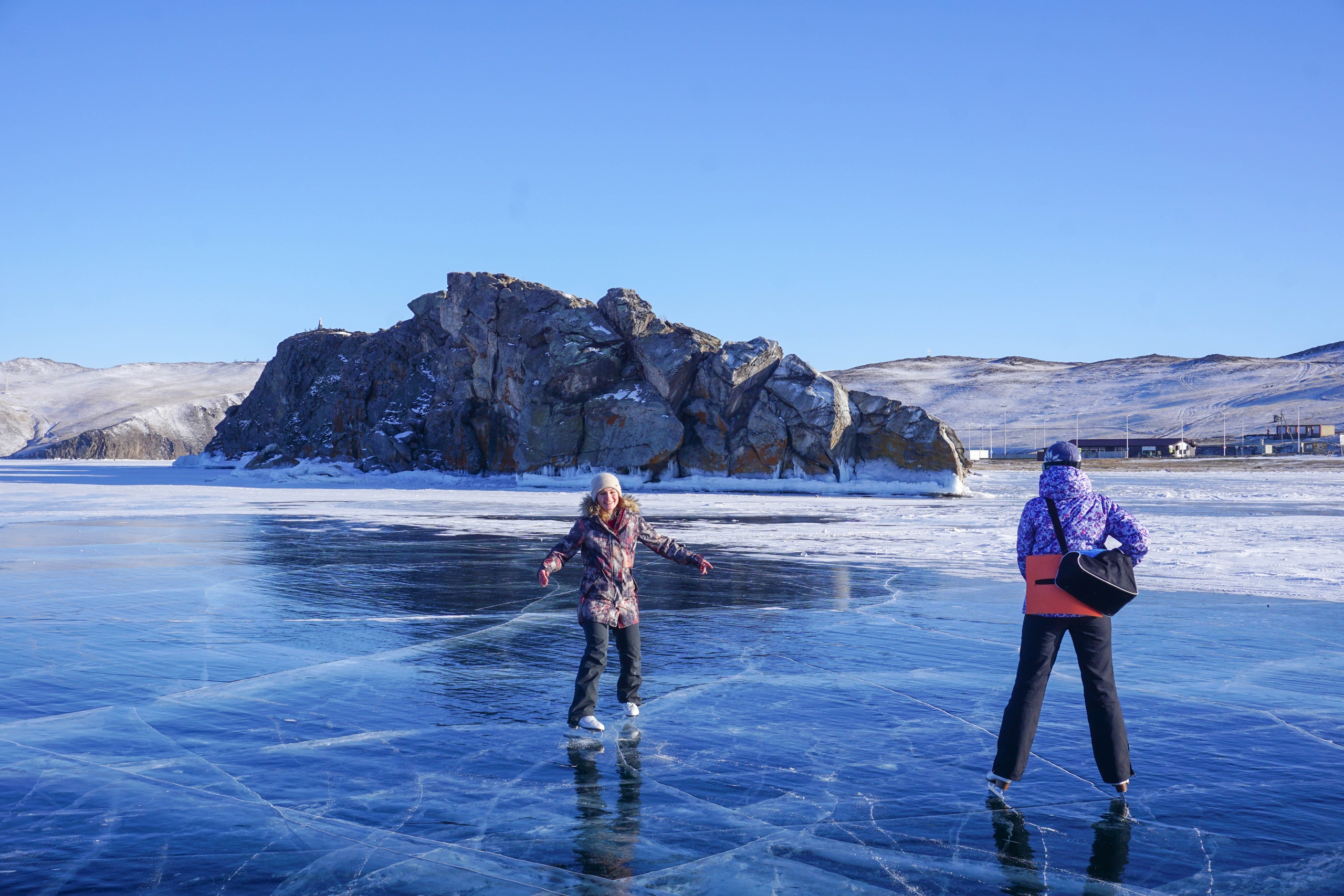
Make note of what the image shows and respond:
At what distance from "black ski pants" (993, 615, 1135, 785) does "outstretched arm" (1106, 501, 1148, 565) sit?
0.37 m

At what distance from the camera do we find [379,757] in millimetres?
5996

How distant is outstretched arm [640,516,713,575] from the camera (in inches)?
263

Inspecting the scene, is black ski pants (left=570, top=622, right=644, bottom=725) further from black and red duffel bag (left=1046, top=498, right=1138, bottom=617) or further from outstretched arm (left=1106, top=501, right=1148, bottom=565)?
outstretched arm (left=1106, top=501, right=1148, bottom=565)

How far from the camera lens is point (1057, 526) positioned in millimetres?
5121

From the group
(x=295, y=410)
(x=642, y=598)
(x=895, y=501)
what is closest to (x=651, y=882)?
(x=642, y=598)

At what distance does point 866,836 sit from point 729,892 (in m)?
0.91

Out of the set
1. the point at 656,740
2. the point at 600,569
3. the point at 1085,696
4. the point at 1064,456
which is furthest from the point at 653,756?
the point at 1064,456

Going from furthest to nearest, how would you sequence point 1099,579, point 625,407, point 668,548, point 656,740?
point 625,407, point 668,548, point 656,740, point 1099,579

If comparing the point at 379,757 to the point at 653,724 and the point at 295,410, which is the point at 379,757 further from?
the point at 295,410

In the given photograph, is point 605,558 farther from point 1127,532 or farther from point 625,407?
point 625,407

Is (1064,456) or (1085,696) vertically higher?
(1064,456)

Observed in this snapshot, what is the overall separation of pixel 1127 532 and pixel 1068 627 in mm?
581

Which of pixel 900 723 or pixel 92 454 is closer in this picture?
pixel 900 723

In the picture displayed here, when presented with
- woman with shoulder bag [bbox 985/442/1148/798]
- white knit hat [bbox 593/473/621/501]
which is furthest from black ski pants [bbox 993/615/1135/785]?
white knit hat [bbox 593/473/621/501]
